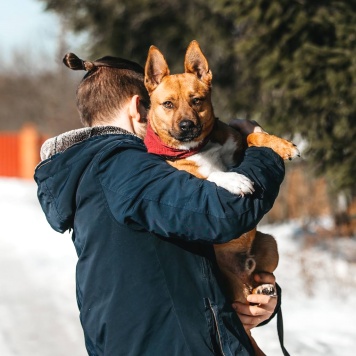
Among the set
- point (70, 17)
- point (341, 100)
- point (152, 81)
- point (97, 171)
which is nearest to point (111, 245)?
point (97, 171)

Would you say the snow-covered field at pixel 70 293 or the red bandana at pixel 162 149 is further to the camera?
the snow-covered field at pixel 70 293

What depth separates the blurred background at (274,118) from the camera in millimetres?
7664

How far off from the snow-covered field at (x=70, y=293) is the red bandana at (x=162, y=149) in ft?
12.9

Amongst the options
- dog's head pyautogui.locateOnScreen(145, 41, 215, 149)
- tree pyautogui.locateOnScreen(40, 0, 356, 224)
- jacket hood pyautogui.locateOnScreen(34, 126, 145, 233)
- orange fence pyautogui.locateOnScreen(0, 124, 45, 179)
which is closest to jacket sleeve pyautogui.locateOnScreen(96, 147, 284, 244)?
jacket hood pyautogui.locateOnScreen(34, 126, 145, 233)

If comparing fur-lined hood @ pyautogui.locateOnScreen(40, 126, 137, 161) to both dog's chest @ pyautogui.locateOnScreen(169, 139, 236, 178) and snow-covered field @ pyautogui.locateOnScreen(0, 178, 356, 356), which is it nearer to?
dog's chest @ pyautogui.locateOnScreen(169, 139, 236, 178)

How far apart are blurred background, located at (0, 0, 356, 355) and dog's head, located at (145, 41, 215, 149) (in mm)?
3921

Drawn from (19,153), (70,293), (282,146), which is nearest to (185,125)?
(282,146)

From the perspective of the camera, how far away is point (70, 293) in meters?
8.57

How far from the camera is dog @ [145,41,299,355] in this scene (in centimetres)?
301

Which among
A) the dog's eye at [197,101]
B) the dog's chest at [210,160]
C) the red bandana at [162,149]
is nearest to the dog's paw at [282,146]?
the dog's chest at [210,160]

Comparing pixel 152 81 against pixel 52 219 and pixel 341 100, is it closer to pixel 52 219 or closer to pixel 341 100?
pixel 52 219

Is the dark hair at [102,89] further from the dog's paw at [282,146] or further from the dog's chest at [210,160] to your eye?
the dog's paw at [282,146]

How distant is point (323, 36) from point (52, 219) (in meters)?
6.15

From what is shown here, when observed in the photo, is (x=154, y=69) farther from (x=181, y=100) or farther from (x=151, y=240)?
(x=151, y=240)
